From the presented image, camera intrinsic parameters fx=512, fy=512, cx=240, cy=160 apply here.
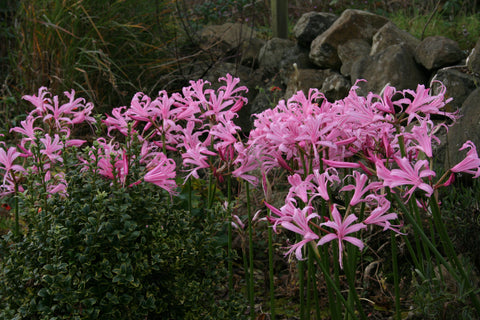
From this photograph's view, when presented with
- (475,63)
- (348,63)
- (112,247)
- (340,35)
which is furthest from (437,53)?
(112,247)

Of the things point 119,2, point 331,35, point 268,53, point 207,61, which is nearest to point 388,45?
point 331,35

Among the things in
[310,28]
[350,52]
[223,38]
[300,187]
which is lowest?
[223,38]

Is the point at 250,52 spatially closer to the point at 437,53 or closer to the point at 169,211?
the point at 437,53

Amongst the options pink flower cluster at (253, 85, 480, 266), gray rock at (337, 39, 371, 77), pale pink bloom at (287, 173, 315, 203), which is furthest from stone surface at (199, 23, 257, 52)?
pale pink bloom at (287, 173, 315, 203)

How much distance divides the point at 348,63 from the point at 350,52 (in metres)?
0.17

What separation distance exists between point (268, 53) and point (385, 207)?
4.99m

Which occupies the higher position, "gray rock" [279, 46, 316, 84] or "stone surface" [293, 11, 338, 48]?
"stone surface" [293, 11, 338, 48]


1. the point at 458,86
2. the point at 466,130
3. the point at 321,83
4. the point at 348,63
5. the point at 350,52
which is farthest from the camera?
the point at 321,83

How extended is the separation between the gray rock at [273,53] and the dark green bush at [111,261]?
14.1 ft

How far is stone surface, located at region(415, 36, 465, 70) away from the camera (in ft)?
14.1

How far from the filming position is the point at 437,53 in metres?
4.29

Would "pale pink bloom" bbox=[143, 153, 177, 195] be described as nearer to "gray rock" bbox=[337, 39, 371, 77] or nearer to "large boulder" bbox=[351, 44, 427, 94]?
"large boulder" bbox=[351, 44, 427, 94]

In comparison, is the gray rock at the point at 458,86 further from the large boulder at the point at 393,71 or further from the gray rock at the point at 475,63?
the large boulder at the point at 393,71

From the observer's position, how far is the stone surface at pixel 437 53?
169 inches
